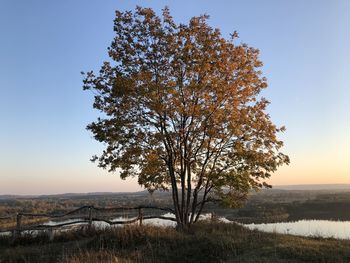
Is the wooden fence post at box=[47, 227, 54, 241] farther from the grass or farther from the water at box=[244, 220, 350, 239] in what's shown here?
the water at box=[244, 220, 350, 239]

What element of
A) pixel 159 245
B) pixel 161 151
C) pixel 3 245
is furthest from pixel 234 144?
pixel 3 245

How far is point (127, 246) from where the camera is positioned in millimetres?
15367

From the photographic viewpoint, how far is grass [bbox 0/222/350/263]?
12227mm

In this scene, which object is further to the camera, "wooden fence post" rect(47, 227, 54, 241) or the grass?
"wooden fence post" rect(47, 227, 54, 241)

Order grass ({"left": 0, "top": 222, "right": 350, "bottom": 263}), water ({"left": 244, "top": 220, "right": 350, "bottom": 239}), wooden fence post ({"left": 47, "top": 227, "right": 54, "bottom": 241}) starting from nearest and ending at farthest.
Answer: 1. grass ({"left": 0, "top": 222, "right": 350, "bottom": 263})
2. wooden fence post ({"left": 47, "top": 227, "right": 54, "bottom": 241})
3. water ({"left": 244, "top": 220, "right": 350, "bottom": 239})

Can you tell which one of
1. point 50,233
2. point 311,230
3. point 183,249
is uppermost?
point 50,233

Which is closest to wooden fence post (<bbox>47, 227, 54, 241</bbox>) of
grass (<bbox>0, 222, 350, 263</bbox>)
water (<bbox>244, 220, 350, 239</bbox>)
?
grass (<bbox>0, 222, 350, 263</bbox>)

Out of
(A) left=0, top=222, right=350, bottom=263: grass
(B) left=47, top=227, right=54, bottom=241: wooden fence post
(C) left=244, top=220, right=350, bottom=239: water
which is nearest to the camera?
(A) left=0, top=222, right=350, bottom=263: grass

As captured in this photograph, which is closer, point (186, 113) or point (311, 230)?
point (186, 113)

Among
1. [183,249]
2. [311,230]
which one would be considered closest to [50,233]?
[183,249]

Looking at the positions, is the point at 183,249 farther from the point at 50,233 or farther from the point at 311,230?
the point at 311,230

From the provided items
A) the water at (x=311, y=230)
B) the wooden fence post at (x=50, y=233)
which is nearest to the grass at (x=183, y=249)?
the wooden fence post at (x=50, y=233)

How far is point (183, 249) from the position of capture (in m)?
14.1

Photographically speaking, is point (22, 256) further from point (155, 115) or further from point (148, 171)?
point (155, 115)
